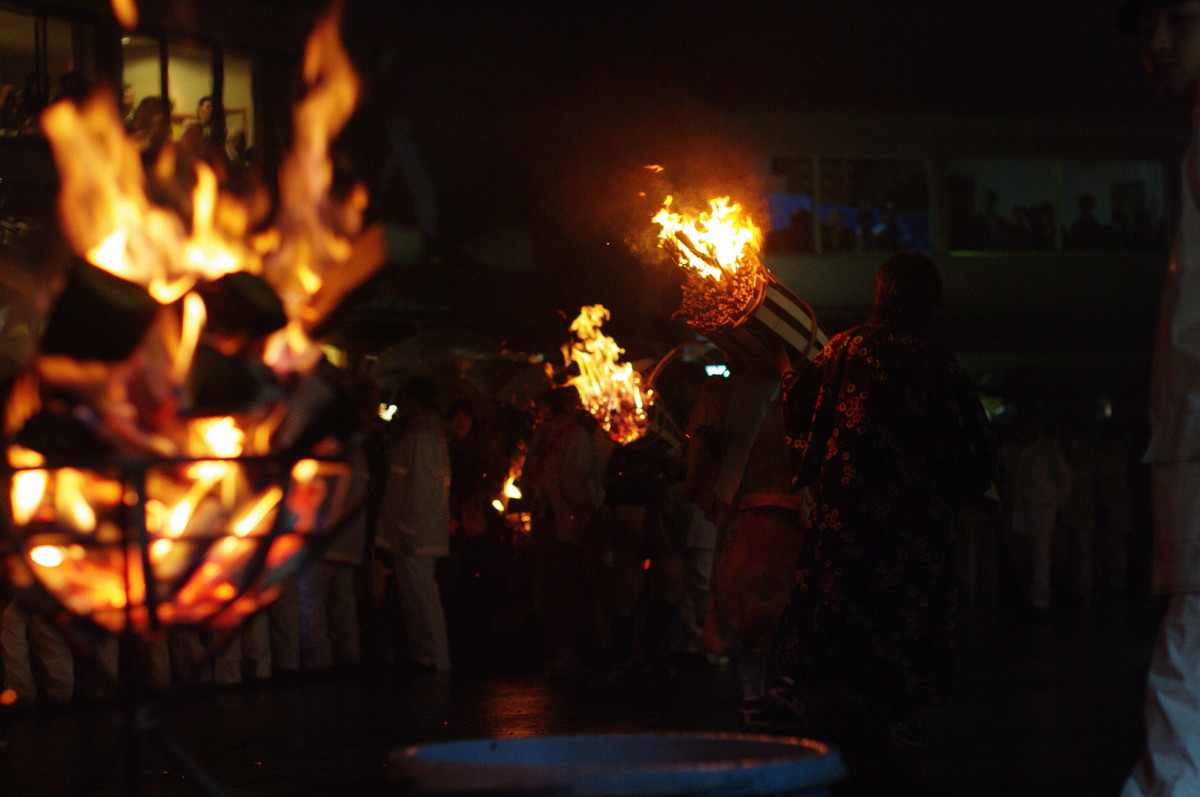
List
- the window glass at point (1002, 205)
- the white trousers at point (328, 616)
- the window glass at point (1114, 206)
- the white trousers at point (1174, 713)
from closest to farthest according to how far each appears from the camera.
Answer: the white trousers at point (1174, 713), the white trousers at point (328, 616), the window glass at point (1002, 205), the window glass at point (1114, 206)

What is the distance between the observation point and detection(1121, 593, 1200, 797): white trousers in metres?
3.94

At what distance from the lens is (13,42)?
18984 millimetres

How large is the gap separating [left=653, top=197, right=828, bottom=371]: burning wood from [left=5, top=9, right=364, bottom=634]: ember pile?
4.32 metres

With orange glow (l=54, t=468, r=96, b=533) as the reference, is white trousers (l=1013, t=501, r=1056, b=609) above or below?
below

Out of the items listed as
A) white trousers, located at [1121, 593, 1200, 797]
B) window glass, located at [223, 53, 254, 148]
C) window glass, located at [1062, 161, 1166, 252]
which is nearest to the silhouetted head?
white trousers, located at [1121, 593, 1200, 797]

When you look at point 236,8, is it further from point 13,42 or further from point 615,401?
point 615,401

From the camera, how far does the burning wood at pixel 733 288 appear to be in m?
7.61

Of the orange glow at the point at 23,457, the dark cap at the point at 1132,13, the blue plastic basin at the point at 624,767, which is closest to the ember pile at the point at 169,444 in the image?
the orange glow at the point at 23,457

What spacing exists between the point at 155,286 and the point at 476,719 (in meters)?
5.07

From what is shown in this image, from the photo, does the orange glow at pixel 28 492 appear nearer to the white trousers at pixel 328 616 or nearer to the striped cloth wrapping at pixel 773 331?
the striped cloth wrapping at pixel 773 331

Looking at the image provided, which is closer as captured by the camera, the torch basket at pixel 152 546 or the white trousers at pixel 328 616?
the torch basket at pixel 152 546

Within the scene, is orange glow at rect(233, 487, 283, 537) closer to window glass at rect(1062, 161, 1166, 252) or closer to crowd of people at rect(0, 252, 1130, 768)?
crowd of people at rect(0, 252, 1130, 768)

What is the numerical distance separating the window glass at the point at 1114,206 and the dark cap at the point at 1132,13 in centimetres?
2648

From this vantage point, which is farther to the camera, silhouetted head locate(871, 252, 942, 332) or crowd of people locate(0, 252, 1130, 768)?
silhouetted head locate(871, 252, 942, 332)
